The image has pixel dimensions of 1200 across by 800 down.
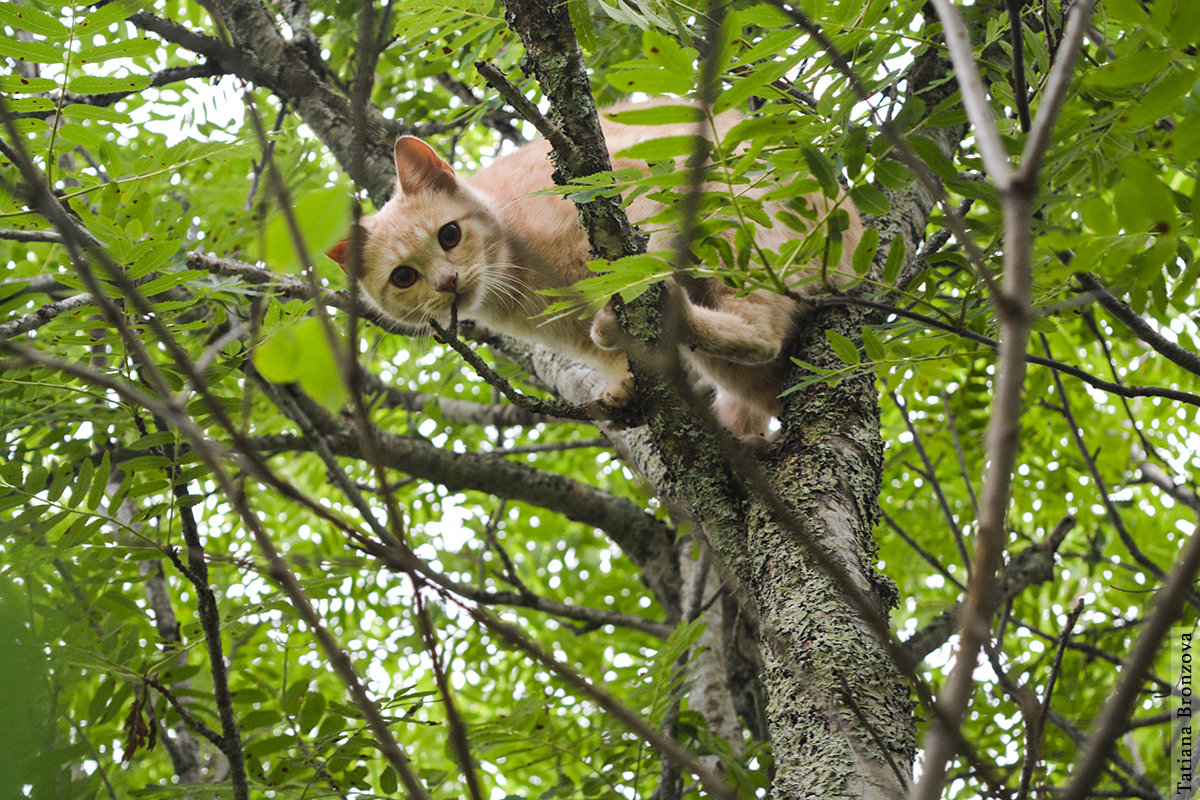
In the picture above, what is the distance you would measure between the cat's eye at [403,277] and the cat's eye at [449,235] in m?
0.18

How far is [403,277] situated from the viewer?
3682 mm

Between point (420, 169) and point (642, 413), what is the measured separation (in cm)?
188

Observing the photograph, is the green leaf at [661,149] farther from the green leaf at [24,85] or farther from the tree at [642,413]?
the green leaf at [24,85]

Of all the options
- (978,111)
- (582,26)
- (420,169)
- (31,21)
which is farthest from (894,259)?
(420,169)

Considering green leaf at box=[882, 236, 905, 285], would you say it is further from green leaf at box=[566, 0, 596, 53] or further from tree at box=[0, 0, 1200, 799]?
green leaf at box=[566, 0, 596, 53]

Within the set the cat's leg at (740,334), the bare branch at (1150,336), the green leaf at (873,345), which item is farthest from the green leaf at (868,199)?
the cat's leg at (740,334)

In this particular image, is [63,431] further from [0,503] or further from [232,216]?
[232,216]

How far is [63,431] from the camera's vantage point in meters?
2.94

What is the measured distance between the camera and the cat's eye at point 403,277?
3660mm

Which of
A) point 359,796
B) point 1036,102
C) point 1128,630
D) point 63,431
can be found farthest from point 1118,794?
point 63,431

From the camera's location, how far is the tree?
0.88m

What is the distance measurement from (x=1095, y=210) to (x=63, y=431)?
300 cm

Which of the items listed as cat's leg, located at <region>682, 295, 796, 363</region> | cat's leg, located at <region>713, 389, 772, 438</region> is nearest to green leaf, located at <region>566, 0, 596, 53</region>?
→ cat's leg, located at <region>682, 295, 796, 363</region>

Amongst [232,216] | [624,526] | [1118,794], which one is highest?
[232,216]
